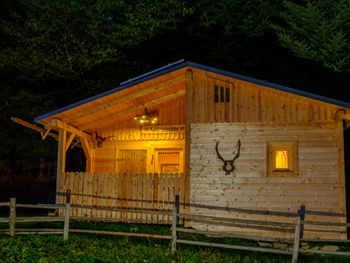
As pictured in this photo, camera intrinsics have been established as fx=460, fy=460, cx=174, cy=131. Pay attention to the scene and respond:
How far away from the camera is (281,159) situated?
15.9 m

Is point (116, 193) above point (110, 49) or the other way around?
the other way around

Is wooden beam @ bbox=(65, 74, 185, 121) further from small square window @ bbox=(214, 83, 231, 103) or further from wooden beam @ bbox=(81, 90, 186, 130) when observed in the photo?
wooden beam @ bbox=(81, 90, 186, 130)

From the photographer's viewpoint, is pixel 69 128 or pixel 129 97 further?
pixel 69 128

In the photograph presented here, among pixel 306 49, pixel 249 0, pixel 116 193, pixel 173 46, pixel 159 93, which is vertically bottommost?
pixel 116 193

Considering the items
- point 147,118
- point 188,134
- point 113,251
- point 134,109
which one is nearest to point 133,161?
point 134,109

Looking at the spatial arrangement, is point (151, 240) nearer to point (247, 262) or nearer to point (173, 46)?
point (247, 262)

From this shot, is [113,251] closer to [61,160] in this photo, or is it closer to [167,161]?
[61,160]

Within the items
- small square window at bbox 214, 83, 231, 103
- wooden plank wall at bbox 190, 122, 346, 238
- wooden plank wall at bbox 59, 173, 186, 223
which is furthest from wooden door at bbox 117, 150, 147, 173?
small square window at bbox 214, 83, 231, 103

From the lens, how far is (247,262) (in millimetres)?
12484

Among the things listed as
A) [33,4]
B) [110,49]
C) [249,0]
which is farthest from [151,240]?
[249,0]

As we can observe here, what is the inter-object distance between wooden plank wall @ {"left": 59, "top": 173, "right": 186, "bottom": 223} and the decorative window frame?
3.20 metres

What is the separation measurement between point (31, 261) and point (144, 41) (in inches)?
1025

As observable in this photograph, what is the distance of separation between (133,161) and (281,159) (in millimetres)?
7483

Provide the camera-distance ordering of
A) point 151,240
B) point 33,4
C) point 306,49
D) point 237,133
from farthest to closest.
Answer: point 33,4 < point 306,49 < point 237,133 < point 151,240
